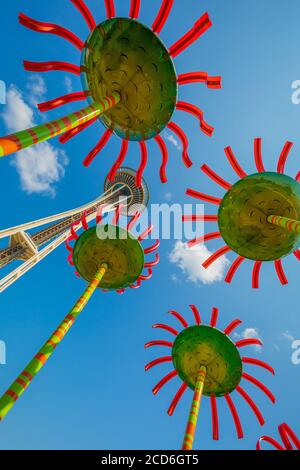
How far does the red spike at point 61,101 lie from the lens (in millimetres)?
4415

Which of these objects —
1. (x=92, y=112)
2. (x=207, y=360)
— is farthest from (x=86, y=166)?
(x=207, y=360)

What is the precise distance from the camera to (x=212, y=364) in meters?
6.77

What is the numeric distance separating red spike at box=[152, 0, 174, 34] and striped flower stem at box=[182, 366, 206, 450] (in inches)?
237

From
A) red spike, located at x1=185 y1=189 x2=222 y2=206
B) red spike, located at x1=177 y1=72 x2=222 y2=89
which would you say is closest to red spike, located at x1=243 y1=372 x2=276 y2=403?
red spike, located at x1=185 y1=189 x2=222 y2=206

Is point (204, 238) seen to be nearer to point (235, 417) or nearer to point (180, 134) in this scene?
point (180, 134)

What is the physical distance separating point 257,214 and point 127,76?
11.1 feet

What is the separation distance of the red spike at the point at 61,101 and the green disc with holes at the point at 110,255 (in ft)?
11.2

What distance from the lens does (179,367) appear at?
23.3 ft

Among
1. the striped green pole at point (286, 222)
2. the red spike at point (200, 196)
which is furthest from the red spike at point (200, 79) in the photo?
the striped green pole at point (286, 222)

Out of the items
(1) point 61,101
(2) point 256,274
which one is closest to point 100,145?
(1) point 61,101

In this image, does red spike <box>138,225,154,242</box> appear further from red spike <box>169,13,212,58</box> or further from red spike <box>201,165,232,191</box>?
red spike <box>169,13,212,58</box>

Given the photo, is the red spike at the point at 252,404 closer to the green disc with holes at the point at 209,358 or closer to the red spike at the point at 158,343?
the green disc with holes at the point at 209,358

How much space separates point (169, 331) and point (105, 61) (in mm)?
5859
